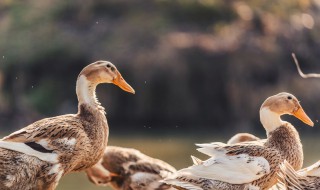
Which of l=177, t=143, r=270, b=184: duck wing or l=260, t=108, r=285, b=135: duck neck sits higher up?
l=260, t=108, r=285, b=135: duck neck

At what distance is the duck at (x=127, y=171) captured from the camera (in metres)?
10.6

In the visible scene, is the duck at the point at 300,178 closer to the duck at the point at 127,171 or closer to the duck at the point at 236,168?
the duck at the point at 236,168

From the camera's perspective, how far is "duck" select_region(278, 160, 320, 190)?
860 cm

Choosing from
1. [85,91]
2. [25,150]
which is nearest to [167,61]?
[85,91]

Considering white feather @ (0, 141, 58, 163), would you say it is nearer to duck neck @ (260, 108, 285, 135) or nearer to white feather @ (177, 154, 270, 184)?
white feather @ (177, 154, 270, 184)

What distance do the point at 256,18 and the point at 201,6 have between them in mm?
2725

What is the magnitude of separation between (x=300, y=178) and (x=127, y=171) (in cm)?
276

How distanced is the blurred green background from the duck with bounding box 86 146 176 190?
2431 cm

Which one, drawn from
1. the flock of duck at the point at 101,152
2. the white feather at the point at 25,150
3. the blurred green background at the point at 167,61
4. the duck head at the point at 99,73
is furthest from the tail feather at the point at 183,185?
the blurred green background at the point at 167,61

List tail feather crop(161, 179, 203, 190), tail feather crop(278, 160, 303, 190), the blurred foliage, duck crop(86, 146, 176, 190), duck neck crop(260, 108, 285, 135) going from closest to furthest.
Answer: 1. tail feather crop(278, 160, 303, 190)
2. tail feather crop(161, 179, 203, 190)
3. duck neck crop(260, 108, 285, 135)
4. duck crop(86, 146, 176, 190)
5. the blurred foliage

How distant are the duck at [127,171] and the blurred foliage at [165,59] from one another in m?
25.0

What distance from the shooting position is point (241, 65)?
1550 inches

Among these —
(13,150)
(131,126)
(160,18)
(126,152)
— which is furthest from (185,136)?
(13,150)

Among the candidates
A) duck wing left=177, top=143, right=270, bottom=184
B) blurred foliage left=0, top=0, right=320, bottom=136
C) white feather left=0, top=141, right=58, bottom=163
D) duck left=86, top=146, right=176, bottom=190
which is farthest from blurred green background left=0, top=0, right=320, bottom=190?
white feather left=0, top=141, right=58, bottom=163
